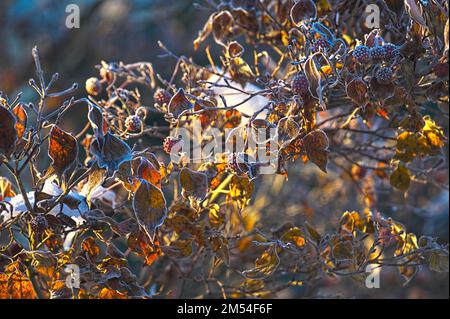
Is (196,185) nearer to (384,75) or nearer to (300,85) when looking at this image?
(300,85)

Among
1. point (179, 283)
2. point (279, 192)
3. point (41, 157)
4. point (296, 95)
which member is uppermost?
point (41, 157)

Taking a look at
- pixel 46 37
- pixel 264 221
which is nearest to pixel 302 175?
pixel 264 221

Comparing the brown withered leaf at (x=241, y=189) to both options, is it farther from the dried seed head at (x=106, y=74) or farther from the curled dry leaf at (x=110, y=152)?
the dried seed head at (x=106, y=74)

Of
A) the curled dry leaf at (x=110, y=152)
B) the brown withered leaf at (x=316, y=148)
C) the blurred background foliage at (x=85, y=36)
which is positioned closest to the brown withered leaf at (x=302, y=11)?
the brown withered leaf at (x=316, y=148)

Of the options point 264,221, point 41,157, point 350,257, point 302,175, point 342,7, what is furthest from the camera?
point 41,157

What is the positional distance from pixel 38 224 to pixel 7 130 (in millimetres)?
211

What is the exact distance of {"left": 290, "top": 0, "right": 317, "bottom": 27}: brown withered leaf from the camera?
1.20m

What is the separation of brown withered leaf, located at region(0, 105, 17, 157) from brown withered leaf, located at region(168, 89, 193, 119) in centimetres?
28

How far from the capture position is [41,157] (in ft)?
9.70

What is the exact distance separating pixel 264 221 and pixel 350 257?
0.60 m

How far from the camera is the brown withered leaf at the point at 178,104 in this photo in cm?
114

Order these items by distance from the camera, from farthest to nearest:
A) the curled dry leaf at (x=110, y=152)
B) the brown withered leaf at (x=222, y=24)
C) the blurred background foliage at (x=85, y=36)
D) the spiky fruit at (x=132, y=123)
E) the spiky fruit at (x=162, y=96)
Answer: the blurred background foliage at (x=85, y=36)
the brown withered leaf at (x=222, y=24)
the spiky fruit at (x=162, y=96)
the spiky fruit at (x=132, y=123)
the curled dry leaf at (x=110, y=152)

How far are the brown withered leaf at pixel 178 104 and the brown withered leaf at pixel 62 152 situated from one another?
192 mm
